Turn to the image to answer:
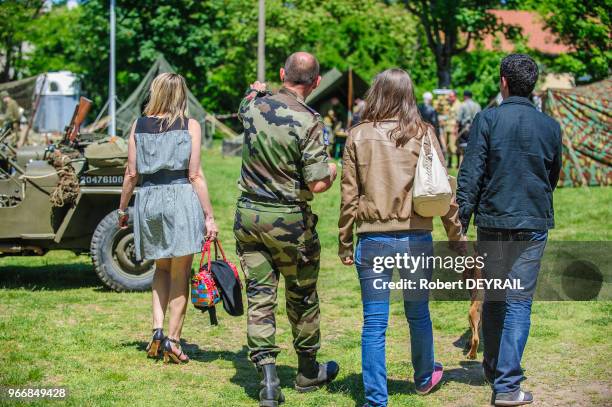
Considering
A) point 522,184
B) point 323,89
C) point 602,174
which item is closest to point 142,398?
point 522,184

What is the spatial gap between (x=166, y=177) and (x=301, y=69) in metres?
1.31

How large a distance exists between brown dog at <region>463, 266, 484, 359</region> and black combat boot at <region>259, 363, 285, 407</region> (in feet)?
4.29

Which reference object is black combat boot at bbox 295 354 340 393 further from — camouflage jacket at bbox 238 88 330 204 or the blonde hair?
the blonde hair

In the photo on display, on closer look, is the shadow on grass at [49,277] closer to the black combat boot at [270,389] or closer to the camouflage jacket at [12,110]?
the black combat boot at [270,389]

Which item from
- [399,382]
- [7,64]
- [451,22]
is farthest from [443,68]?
[399,382]

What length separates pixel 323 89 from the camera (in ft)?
90.6

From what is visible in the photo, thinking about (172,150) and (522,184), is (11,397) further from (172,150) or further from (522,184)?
(522,184)

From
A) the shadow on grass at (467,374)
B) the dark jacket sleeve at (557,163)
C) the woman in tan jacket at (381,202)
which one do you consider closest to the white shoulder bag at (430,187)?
the woman in tan jacket at (381,202)

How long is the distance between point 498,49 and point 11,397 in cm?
3742

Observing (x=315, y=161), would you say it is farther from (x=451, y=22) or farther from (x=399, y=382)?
(x=451, y=22)

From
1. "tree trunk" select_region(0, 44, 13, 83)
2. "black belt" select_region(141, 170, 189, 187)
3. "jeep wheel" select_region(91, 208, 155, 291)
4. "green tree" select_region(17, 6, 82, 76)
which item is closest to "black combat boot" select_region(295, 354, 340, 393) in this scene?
"black belt" select_region(141, 170, 189, 187)

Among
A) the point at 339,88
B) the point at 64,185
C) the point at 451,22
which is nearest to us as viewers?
the point at 64,185

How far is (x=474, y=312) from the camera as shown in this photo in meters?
5.91

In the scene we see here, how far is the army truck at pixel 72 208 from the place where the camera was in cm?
808
